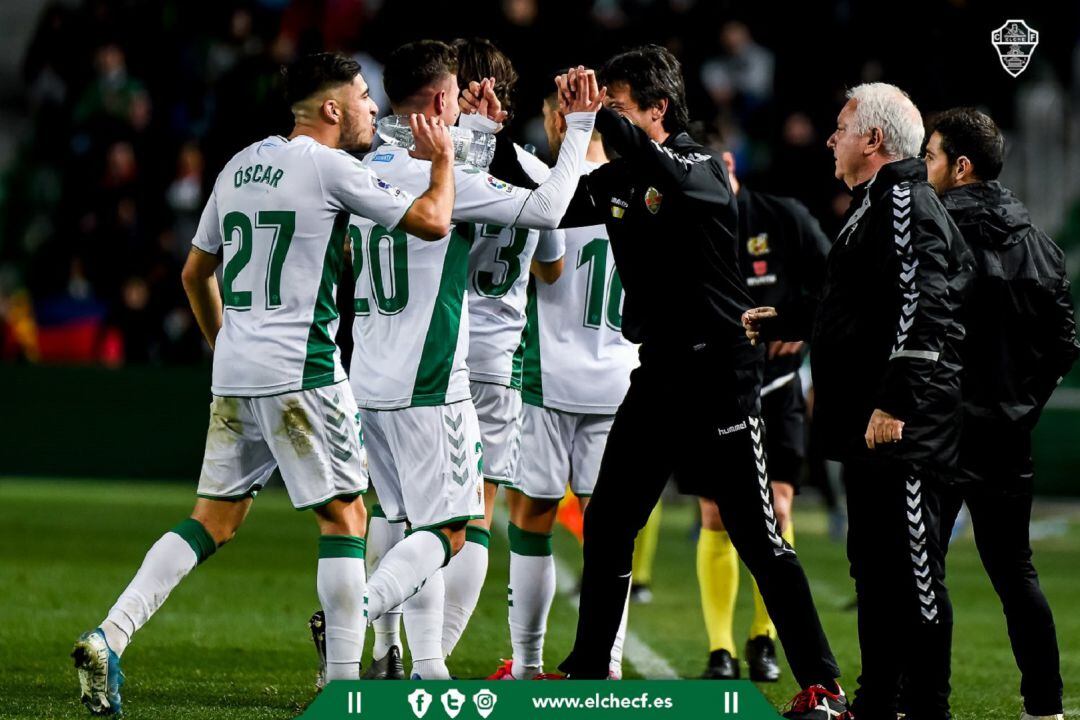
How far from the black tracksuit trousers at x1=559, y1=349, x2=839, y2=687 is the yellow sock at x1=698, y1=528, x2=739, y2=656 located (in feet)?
4.65

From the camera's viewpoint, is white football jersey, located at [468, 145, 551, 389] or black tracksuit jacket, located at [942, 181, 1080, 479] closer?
black tracksuit jacket, located at [942, 181, 1080, 479]

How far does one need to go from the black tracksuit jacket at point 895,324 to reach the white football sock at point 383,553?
1.95 m

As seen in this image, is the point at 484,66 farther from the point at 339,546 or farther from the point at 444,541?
the point at 339,546

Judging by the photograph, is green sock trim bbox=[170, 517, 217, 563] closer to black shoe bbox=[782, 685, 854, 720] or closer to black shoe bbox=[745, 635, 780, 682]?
black shoe bbox=[782, 685, 854, 720]

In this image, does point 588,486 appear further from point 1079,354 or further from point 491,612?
point 491,612

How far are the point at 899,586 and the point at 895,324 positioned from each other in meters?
0.88

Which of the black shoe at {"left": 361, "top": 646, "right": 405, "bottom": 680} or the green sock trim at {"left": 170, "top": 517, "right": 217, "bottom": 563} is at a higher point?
the green sock trim at {"left": 170, "top": 517, "right": 217, "bottom": 563}

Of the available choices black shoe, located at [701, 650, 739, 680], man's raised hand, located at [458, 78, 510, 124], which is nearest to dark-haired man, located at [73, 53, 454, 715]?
man's raised hand, located at [458, 78, 510, 124]

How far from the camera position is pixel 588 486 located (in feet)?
23.2

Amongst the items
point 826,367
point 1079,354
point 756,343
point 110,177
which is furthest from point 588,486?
point 110,177

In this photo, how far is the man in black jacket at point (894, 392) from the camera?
550 centimetres

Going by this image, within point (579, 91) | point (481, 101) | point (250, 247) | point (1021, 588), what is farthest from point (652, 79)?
point (1021, 588)

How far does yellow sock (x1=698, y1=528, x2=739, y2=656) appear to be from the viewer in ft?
24.8

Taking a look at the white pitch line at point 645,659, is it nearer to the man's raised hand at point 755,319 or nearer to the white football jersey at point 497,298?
the white football jersey at point 497,298
